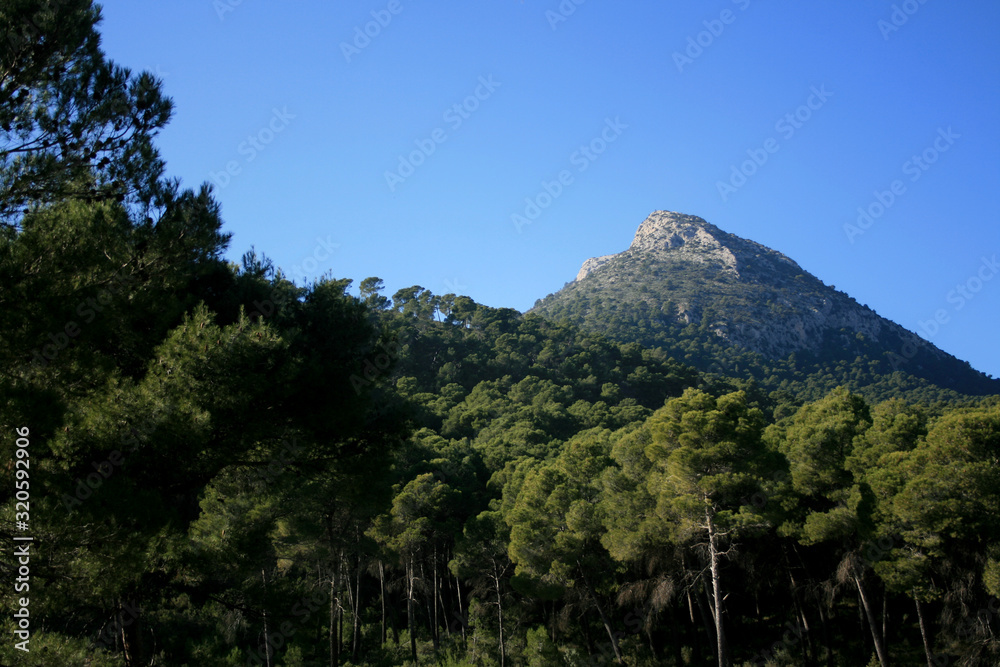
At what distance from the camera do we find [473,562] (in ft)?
72.0

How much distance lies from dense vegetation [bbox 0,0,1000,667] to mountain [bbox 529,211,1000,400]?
208 ft

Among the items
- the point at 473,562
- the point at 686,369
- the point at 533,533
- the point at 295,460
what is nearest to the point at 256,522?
the point at 295,460

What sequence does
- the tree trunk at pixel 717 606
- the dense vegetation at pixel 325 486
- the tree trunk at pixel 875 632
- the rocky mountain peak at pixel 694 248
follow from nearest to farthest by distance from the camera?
the dense vegetation at pixel 325 486, the tree trunk at pixel 717 606, the tree trunk at pixel 875 632, the rocky mountain peak at pixel 694 248

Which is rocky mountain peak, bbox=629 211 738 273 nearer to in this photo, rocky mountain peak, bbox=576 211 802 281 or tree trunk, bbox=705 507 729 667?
rocky mountain peak, bbox=576 211 802 281

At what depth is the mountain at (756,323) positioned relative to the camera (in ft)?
291

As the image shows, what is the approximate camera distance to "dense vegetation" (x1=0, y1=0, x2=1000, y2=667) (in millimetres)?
5152

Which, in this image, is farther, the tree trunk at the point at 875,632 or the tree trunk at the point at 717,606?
the tree trunk at the point at 875,632

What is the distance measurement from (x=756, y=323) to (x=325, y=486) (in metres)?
105

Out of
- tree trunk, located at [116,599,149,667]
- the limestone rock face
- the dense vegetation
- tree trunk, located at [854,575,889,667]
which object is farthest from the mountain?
tree trunk, located at [116,599,149,667]

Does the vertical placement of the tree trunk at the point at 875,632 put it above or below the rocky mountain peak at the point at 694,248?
below

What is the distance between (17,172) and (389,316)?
56.2m

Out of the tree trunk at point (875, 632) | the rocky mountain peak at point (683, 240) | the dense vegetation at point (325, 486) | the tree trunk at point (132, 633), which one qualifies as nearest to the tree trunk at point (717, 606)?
the dense vegetation at point (325, 486)

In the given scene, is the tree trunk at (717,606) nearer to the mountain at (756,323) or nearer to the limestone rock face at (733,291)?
the mountain at (756,323)

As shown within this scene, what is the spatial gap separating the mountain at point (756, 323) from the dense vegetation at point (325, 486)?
6348 centimetres
